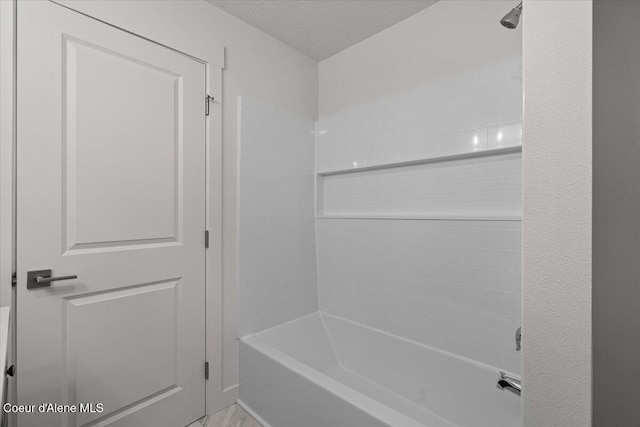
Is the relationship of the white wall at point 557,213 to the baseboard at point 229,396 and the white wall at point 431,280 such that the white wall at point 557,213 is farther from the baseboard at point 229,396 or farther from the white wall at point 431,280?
the baseboard at point 229,396

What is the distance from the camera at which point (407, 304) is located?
190cm

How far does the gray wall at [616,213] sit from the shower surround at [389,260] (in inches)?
27.4

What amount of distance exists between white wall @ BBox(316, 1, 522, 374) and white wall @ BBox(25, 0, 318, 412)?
1.40 feet

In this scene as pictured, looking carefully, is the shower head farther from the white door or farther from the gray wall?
the white door

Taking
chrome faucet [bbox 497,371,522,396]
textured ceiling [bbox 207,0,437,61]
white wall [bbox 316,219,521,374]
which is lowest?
chrome faucet [bbox 497,371,522,396]

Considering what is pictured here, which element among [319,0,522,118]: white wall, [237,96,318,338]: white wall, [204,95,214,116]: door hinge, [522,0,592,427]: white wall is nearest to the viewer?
[522,0,592,427]: white wall

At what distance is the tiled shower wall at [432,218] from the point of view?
1531 millimetres

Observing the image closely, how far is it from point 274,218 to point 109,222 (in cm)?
97

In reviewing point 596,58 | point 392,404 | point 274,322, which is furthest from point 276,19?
point 392,404

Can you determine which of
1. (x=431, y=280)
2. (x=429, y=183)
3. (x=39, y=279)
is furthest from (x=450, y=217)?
(x=39, y=279)

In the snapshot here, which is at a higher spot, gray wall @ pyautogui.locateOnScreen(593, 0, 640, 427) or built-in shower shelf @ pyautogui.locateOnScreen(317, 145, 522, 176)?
built-in shower shelf @ pyautogui.locateOnScreen(317, 145, 522, 176)

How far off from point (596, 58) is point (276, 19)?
1.86m

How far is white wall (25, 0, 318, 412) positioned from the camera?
148 centimetres

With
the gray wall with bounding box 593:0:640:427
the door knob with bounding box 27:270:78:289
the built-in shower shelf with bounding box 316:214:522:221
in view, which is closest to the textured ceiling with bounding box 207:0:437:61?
the built-in shower shelf with bounding box 316:214:522:221
